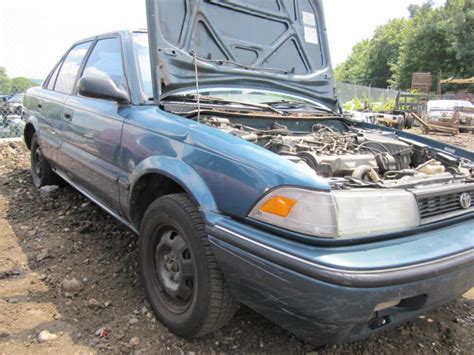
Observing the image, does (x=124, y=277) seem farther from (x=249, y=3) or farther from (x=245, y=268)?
(x=249, y=3)

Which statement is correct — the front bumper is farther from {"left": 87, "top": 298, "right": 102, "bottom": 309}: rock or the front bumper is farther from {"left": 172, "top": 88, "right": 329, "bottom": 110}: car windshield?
{"left": 172, "top": 88, "right": 329, "bottom": 110}: car windshield

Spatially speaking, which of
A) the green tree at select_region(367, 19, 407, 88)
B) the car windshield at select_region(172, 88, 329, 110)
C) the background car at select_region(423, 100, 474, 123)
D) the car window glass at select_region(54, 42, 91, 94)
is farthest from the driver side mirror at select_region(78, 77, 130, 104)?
the green tree at select_region(367, 19, 407, 88)

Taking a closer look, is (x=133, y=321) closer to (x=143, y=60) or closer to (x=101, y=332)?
(x=101, y=332)

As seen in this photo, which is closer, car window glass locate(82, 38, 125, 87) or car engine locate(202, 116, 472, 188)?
car engine locate(202, 116, 472, 188)

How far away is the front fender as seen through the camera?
2.05 m

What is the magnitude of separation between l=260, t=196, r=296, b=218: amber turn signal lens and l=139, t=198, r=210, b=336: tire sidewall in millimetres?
406

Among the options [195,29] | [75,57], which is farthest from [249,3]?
[75,57]

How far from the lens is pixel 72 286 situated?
275cm

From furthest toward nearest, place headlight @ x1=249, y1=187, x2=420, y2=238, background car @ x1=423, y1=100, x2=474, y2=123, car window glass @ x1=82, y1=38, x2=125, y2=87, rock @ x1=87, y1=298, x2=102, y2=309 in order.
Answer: background car @ x1=423, y1=100, x2=474, y2=123 < car window glass @ x1=82, y1=38, x2=125, y2=87 < rock @ x1=87, y1=298, x2=102, y2=309 < headlight @ x1=249, y1=187, x2=420, y2=238

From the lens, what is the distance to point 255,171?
6.23 feet

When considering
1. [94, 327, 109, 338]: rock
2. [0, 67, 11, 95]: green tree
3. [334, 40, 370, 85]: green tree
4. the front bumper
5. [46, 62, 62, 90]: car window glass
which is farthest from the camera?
[334, 40, 370, 85]: green tree

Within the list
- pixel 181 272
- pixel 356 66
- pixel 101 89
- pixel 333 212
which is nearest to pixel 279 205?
pixel 333 212

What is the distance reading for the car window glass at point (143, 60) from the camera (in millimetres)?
2863

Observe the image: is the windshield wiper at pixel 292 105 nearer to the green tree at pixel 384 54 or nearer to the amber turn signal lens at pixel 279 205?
the amber turn signal lens at pixel 279 205
